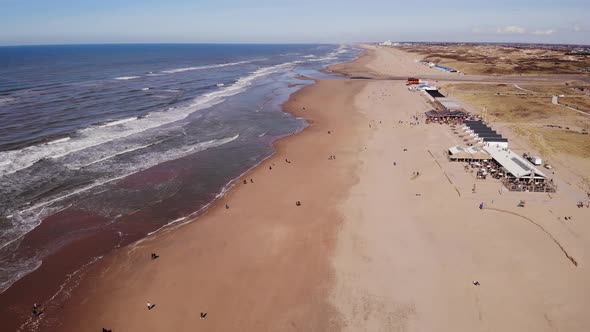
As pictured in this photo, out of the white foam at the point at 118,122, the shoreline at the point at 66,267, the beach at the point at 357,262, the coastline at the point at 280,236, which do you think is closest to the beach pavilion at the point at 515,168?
the beach at the point at 357,262

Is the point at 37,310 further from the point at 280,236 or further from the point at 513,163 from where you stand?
the point at 513,163

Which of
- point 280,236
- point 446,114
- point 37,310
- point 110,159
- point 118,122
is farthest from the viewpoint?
point 118,122

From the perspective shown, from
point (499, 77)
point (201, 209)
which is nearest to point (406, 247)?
point (201, 209)

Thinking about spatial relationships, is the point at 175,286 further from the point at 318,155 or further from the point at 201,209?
the point at 318,155

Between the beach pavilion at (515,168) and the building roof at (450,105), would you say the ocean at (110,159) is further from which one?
the building roof at (450,105)

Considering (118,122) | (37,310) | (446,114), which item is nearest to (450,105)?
(446,114)

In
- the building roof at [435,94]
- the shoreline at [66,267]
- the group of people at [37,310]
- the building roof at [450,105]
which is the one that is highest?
the building roof at [435,94]

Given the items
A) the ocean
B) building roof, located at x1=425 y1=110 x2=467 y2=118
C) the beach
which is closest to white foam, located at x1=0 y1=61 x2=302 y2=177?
the ocean
